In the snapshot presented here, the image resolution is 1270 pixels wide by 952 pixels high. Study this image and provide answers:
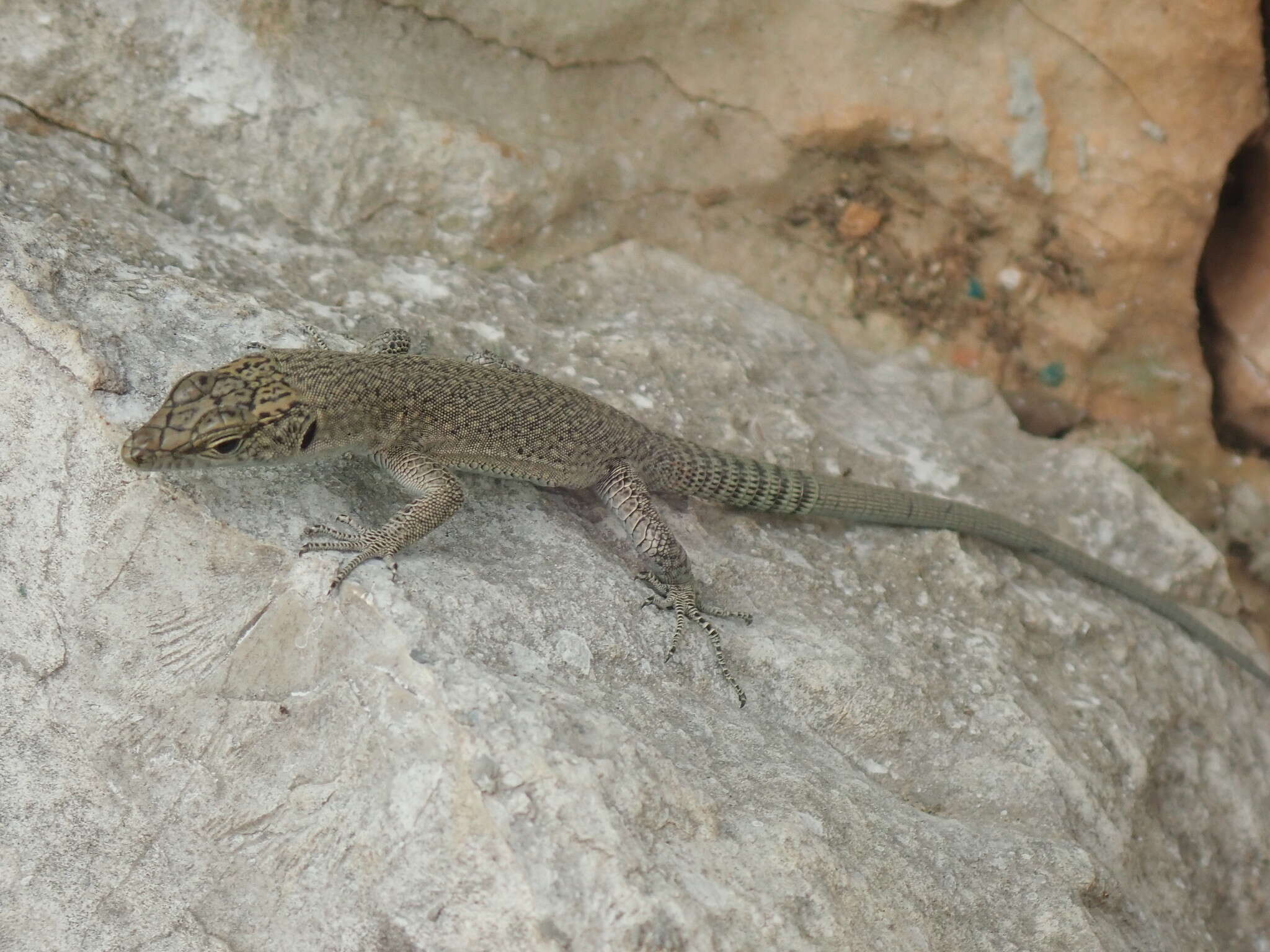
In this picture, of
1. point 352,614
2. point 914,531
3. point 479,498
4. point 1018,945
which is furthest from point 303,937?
point 914,531

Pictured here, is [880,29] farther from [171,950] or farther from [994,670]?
[171,950]

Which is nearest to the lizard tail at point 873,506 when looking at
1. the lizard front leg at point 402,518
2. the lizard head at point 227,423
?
the lizard front leg at point 402,518

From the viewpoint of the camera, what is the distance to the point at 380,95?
18.1 feet

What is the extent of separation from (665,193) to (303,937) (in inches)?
186

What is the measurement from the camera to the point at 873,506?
529 cm

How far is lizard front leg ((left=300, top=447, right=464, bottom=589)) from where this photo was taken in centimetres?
375

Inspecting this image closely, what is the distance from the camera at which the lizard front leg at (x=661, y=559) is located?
4332 mm

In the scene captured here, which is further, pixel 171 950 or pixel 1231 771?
pixel 1231 771

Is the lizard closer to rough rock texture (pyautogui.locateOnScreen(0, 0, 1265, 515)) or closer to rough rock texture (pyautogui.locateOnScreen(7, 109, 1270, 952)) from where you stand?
rough rock texture (pyautogui.locateOnScreen(7, 109, 1270, 952))

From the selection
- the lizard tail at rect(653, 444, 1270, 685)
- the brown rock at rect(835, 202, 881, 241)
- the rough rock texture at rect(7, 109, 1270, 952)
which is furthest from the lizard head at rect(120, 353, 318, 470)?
the brown rock at rect(835, 202, 881, 241)

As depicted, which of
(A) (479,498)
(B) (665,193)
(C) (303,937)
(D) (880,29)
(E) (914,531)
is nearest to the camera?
(C) (303,937)

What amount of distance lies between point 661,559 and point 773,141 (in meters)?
3.17

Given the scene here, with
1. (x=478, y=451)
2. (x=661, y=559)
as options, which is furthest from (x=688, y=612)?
(x=478, y=451)

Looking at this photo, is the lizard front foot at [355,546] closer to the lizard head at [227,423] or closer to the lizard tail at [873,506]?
the lizard head at [227,423]
